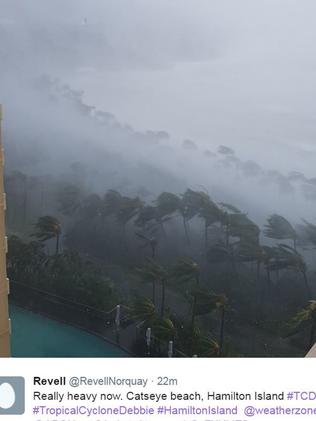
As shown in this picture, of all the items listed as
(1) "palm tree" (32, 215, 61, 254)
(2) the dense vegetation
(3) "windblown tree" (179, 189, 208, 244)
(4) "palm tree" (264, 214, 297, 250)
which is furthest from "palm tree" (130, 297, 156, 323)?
(4) "palm tree" (264, 214, 297, 250)

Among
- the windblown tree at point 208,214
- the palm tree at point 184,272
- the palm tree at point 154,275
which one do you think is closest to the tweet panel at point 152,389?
the palm tree at point 154,275

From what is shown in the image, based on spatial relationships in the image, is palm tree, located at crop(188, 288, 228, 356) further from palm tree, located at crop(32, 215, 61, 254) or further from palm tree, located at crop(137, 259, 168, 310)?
palm tree, located at crop(32, 215, 61, 254)

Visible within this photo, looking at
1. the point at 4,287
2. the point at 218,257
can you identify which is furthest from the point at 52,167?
the point at 4,287

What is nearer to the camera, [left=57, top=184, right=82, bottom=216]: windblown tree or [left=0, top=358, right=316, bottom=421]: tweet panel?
[left=0, top=358, right=316, bottom=421]: tweet panel

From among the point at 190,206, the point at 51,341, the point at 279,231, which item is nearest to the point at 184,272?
the point at 190,206

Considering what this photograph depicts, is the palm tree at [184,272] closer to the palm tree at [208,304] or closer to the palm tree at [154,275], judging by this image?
the palm tree at [154,275]

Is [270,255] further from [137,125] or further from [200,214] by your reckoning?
[137,125]
